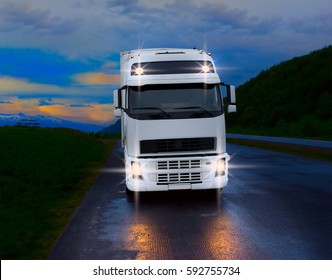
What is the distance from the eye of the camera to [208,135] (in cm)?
1148

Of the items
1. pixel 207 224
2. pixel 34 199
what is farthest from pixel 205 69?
pixel 34 199

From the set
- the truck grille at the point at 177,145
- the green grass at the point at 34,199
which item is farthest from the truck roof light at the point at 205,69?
the green grass at the point at 34,199

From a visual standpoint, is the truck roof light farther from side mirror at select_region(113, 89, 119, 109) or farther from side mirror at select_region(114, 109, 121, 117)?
side mirror at select_region(114, 109, 121, 117)

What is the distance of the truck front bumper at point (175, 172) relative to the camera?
1155 cm

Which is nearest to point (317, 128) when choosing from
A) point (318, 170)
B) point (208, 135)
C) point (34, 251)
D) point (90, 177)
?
point (318, 170)

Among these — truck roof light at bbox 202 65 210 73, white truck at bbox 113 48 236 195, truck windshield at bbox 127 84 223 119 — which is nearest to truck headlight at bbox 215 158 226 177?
white truck at bbox 113 48 236 195

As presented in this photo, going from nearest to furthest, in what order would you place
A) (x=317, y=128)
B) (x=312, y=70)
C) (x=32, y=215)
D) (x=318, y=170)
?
(x=32, y=215), (x=318, y=170), (x=317, y=128), (x=312, y=70)

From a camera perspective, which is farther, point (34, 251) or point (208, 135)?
point (208, 135)

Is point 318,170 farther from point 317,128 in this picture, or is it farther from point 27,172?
point 317,128

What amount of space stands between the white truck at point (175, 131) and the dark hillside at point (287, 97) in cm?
5098

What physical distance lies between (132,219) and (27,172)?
8.62 metres

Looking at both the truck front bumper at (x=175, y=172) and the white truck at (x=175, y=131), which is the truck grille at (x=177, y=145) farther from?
the truck front bumper at (x=175, y=172)

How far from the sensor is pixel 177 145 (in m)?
11.6

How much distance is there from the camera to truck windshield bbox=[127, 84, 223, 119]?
1151 cm
